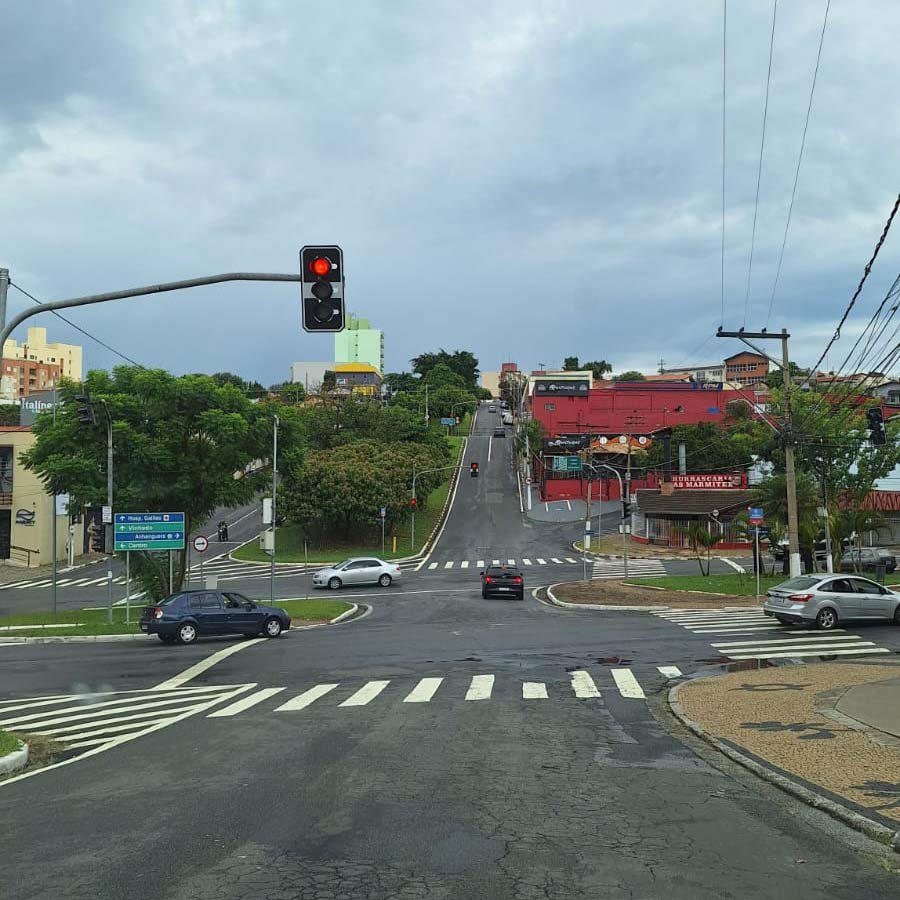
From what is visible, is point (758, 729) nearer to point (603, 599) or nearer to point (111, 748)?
point (111, 748)

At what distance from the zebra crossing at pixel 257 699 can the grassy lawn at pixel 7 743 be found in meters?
0.71

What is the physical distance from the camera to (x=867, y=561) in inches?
1807

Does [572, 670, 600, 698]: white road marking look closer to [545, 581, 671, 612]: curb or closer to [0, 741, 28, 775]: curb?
[0, 741, 28, 775]: curb

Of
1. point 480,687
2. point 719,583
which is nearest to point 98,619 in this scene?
point 480,687

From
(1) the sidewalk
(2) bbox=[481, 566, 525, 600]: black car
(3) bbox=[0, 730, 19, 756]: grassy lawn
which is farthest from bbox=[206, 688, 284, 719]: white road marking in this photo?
(2) bbox=[481, 566, 525, 600]: black car

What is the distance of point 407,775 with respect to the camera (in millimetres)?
9852

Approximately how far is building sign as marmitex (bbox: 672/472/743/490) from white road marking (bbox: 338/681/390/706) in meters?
59.1

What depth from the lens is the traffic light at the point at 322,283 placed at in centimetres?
1208

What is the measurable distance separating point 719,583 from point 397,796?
1336 inches

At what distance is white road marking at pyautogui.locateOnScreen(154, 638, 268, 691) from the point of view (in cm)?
1821

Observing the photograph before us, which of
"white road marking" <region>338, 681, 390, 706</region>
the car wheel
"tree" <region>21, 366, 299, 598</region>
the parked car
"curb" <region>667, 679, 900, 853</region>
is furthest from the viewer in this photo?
the parked car

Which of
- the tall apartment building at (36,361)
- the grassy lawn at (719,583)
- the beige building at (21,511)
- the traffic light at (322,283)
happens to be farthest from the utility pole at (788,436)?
the tall apartment building at (36,361)

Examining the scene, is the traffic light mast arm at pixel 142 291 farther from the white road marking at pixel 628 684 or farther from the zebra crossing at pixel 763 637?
the zebra crossing at pixel 763 637

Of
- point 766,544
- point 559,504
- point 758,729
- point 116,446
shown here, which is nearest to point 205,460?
point 116,446
